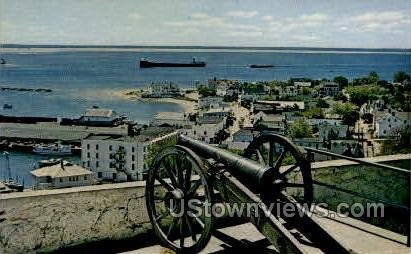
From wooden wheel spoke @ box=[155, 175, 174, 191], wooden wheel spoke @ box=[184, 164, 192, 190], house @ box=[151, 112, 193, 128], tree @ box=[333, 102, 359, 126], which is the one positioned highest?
wooden wheel spoke @ box=[184, 164, 192, 190]

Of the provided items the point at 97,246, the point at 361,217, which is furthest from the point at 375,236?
the point at 97,246

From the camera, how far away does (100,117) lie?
1669 cm

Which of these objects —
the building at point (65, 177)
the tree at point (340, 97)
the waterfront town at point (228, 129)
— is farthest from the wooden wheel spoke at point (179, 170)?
the tree at point (340, 97)

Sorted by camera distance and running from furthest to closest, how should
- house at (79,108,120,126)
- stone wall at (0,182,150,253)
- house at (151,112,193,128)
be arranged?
house at (79,108,120,126) < house at (151,112,193,128) < stone wall at (0,182,150,253)

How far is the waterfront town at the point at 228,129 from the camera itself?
718 centimetres

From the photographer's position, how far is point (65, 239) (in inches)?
134

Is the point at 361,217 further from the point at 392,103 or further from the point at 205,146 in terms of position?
the point at 392,103

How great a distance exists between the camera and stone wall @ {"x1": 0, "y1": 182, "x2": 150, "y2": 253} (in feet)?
10.7

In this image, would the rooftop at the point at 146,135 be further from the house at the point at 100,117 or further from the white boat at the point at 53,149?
the white boat at the point at 53,149

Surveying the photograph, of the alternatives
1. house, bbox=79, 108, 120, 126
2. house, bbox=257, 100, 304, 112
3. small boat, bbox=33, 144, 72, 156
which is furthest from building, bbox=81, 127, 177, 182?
house, bbox=257, 100, 304, 112

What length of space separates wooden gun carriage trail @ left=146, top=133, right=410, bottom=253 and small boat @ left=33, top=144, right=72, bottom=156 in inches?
492

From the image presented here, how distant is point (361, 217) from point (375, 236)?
2.11 feet

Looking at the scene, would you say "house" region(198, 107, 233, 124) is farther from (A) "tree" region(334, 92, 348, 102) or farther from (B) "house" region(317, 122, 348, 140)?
(A) "tree" region(334, 92, 348, 102)

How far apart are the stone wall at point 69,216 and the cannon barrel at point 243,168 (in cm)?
60
